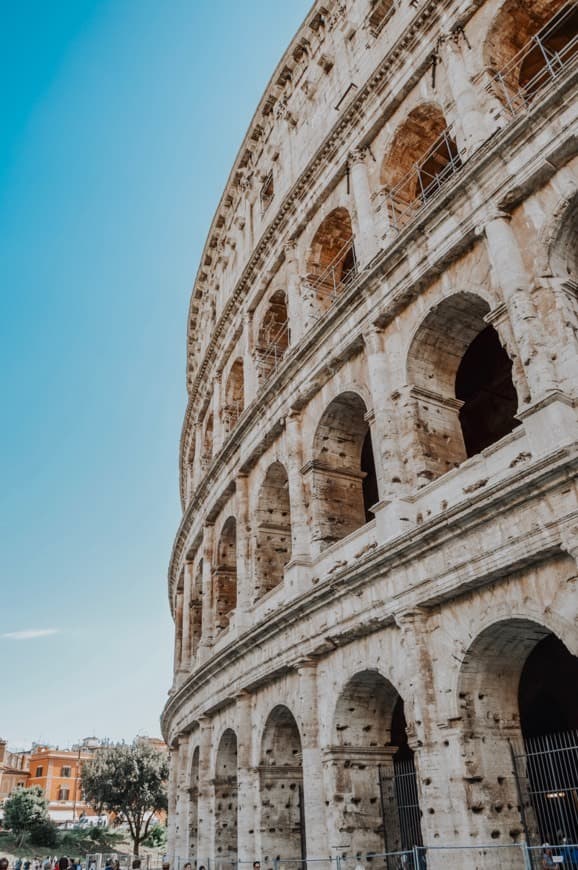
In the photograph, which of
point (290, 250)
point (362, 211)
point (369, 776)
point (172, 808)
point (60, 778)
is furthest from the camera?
point (60, 778)

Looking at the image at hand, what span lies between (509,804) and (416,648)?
5.81ft

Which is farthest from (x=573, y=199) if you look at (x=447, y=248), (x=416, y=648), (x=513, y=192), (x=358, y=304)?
Answer: (x=416, y=648)

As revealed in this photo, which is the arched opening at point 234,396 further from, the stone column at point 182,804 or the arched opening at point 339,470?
the stone column at point 182,804

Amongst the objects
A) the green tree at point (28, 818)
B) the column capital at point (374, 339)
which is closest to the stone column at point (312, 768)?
the column capital at point (374, 339)


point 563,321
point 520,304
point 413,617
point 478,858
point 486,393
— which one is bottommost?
point 478,858

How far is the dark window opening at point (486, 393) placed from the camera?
12.3m

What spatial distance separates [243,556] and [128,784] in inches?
1020

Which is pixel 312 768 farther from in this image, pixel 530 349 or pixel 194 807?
pixel 194 807

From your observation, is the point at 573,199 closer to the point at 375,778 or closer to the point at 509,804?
the point at 509,804

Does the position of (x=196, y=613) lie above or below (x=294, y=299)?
below

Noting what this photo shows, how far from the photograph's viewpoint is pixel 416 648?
26.6 feet

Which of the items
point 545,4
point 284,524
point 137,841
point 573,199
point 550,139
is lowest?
point 137,841

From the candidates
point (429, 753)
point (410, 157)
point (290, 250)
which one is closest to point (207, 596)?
point (290, 250)

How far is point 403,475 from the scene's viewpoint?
930cm
